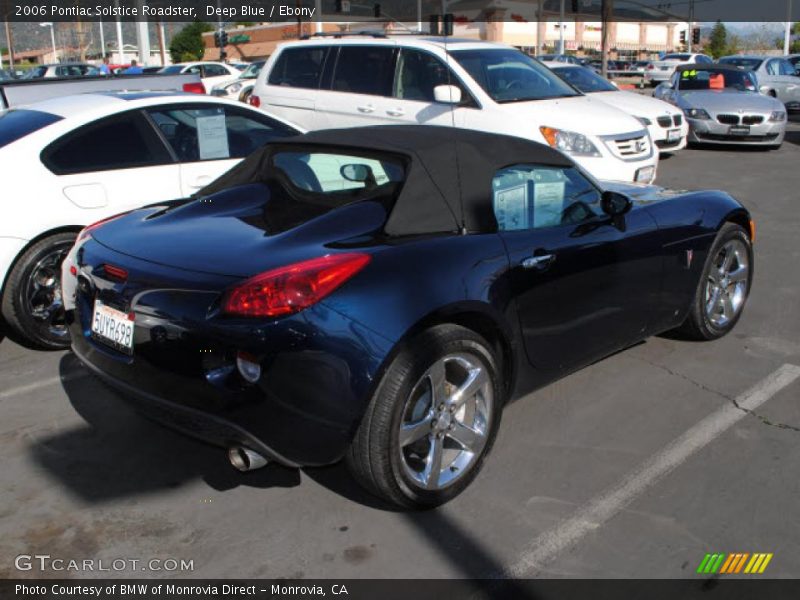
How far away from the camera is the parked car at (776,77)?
23.3 metres

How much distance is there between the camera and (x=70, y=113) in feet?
18.7

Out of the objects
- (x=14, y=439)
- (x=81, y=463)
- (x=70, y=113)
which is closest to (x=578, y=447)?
(x=81, y=463)

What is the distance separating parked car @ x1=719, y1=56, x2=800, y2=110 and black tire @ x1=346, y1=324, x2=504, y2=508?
22.6 meters

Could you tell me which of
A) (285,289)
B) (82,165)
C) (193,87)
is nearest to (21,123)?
(82,165)

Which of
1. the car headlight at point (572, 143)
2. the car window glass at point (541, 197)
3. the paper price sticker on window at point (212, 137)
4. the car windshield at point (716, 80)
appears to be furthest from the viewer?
the car windshield at point (716, 80)

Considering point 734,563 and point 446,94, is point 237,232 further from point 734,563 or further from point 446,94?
point 446,94

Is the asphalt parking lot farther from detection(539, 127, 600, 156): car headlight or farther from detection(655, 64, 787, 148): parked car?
detection(655, 64, 787, 148): parked car

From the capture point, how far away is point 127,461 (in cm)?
390

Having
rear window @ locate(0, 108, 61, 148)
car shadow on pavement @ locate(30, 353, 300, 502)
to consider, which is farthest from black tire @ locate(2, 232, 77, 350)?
car shadow on pavement @ locate(30, 353, 300, 502)

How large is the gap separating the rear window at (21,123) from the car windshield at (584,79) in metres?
9.80

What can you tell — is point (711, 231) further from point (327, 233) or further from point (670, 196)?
point (327, 233)

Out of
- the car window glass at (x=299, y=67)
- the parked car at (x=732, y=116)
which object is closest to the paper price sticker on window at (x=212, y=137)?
the car window glass at (x=299, y=67)

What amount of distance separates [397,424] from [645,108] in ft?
36.5

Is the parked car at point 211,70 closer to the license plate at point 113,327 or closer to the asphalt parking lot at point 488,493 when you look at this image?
the asphalt parking lot at point 488,493
